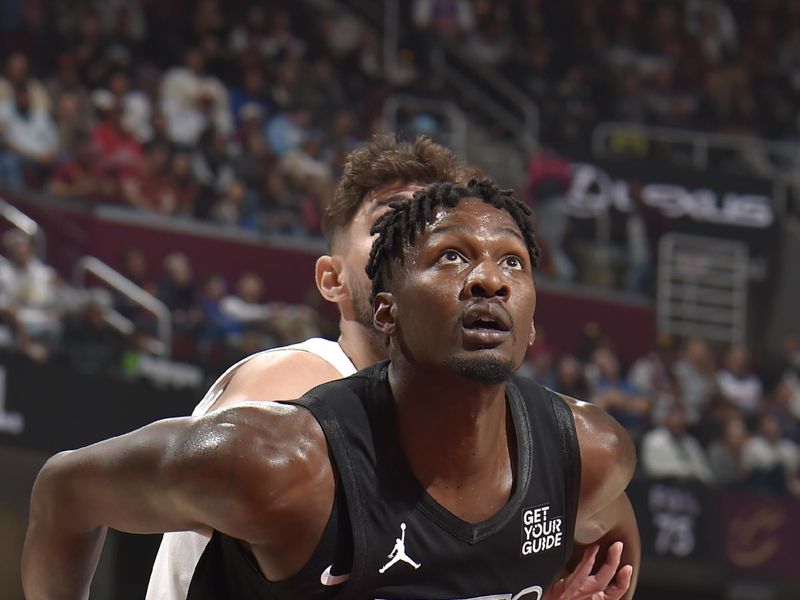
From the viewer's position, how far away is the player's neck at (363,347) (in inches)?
140

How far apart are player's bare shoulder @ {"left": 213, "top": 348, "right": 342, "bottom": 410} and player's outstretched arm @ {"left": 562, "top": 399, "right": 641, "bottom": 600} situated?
2.07ft

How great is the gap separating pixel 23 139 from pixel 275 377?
780 centimetres

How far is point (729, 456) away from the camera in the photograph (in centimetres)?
1154

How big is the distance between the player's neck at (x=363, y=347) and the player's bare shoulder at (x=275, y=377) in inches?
5.7

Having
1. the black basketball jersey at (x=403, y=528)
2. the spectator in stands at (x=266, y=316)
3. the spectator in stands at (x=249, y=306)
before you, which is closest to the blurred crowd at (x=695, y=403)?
the spectator in stands at (x=266, y=316)

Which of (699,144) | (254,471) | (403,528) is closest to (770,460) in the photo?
(699,144)

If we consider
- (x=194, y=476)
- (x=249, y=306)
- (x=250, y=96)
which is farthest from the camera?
(x=250, y=96)

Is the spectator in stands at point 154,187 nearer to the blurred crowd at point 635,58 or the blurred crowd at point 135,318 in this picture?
the blurred crowd at point 135,318

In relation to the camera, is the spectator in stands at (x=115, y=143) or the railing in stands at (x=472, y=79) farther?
the railing in stands at (x=472, y=79)

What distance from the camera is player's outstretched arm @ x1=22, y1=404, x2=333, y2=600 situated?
261cm

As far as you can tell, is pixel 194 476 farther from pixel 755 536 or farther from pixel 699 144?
pixel 699 144

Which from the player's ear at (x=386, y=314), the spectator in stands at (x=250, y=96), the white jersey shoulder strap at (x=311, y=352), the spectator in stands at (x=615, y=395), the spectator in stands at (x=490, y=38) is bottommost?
the spectator in stands at (x=615, y=395)

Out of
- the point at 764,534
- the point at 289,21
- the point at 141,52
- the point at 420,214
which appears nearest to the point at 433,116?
the point at 289,21

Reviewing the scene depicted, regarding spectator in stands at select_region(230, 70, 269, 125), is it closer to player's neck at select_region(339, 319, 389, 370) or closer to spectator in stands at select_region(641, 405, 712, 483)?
spectator in stands at select_region(641, 405, 712, 483)
